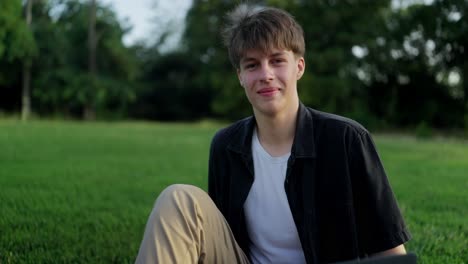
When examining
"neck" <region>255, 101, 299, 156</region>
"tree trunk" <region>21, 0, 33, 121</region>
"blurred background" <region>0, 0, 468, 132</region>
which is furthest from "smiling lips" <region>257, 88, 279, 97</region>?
"tree trunk" <region>21, 0, 33, 121</region>

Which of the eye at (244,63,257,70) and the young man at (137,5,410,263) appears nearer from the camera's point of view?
the young man at (137,5,410,263)

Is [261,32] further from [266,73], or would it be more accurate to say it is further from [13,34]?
[13,34]

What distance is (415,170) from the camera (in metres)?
7.85

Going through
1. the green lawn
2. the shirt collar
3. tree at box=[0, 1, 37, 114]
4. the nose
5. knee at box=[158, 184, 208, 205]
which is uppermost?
tree at box=[0, 1, 37, 114]

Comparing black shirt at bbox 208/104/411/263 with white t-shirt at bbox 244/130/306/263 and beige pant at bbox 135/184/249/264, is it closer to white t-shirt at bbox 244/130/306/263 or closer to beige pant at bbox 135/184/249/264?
white t-shirt at bbox 244/130/306/263

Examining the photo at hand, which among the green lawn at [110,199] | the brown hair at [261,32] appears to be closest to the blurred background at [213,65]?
the green lawn at [110,199]

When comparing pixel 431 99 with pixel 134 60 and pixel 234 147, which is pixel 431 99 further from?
pixel 234 147

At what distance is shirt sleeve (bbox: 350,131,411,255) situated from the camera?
2.10 m

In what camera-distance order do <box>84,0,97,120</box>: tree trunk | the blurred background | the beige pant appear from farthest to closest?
<box>84,0,97,120</box>: tree trunk < the blurred background < the beige pant

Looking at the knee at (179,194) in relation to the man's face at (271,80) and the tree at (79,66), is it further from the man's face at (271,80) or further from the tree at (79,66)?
the tree at (79,66)

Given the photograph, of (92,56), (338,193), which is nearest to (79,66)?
(92,56)

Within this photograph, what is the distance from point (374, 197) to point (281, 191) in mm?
392

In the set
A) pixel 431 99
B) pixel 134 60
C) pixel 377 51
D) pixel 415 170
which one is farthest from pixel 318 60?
pixel 415 170

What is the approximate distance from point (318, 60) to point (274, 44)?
25.5 m
